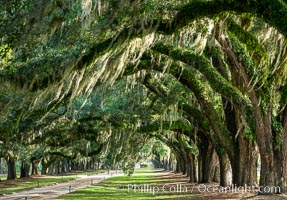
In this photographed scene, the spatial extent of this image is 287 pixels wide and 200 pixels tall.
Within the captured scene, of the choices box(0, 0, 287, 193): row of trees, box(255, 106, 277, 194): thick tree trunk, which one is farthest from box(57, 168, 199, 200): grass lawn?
box(255, 106, 277, 194): thick tree trunk

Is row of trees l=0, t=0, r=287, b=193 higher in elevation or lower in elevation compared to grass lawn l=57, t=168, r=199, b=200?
higher

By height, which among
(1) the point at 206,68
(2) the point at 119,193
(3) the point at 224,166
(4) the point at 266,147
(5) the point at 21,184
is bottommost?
(5) the point at 21,184

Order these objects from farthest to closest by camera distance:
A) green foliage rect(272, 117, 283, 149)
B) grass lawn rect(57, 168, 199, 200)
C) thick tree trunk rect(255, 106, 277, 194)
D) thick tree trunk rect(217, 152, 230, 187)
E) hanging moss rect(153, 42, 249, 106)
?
thick tree trunk rect(217, 152, 230, 187), grass lawn rect(57, 168, 199, 200), green foliage rect(272, 117, 283, 149), thick tree trunk rect(255, 106, 277, 194), hanging moss rect(153, 42, 249, 106)

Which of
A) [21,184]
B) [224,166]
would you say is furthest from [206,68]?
[21,184]

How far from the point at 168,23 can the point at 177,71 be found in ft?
16.9

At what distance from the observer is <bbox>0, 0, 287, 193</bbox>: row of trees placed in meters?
8.23

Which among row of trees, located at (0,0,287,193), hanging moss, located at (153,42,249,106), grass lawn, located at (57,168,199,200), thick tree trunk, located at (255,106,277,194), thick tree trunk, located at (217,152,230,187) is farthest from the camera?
thick tree trunk, located at (217,152,230,187)

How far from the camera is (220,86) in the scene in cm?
1209

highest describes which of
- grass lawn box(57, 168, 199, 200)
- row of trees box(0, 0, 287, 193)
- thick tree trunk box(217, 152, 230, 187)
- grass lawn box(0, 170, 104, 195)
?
row of trees box(0, 0, 287, 193)

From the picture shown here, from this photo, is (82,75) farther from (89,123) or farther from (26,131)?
(89,123)

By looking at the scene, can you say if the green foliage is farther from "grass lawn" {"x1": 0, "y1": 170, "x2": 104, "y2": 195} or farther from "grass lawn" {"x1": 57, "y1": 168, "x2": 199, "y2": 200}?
"grass lawn" {"x1": 0, "y1": 170, "x2": 104, "y2": 195}

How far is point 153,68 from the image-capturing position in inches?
517

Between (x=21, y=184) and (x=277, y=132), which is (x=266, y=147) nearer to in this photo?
(x=277, y=132)

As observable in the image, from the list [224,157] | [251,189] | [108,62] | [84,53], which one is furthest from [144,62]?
[224,157]
